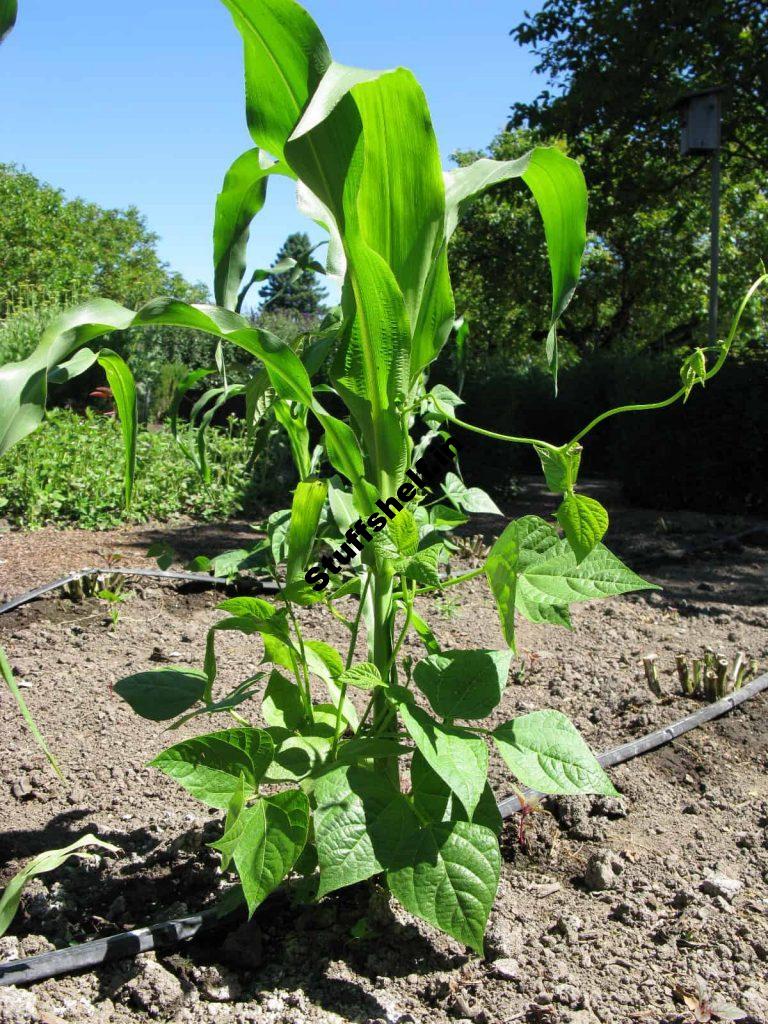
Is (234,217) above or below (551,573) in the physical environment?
above

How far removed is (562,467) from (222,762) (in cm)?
70

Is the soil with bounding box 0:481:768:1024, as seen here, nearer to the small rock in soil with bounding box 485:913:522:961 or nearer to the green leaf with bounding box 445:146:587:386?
the small rock in soil with bounding box 485:913:522:961

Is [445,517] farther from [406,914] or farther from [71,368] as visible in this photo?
[71,368]

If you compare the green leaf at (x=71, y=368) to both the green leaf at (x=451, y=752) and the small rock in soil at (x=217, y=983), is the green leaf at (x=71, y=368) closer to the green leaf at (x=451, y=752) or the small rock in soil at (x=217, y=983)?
the green leaf at (x=451, y=752)

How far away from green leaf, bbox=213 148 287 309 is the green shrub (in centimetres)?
396

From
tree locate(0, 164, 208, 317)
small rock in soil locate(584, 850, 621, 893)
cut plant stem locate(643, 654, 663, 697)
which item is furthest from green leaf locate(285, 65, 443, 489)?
tree locate(0, 164, 208, 317)

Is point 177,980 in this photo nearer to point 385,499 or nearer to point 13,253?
point 385,499

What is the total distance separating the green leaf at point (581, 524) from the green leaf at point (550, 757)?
37cm

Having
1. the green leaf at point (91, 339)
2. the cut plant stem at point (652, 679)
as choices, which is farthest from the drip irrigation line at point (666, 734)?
the green leaf at point (91, 339)

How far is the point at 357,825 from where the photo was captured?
4.13ft

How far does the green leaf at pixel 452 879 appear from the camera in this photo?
1209 mm

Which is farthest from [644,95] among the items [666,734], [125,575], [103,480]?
[666,734]

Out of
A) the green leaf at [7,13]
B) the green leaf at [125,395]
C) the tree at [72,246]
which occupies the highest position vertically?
the tree at [72,246]

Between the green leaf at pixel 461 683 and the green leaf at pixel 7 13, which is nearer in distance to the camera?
the green leaf at pixel 7 13
